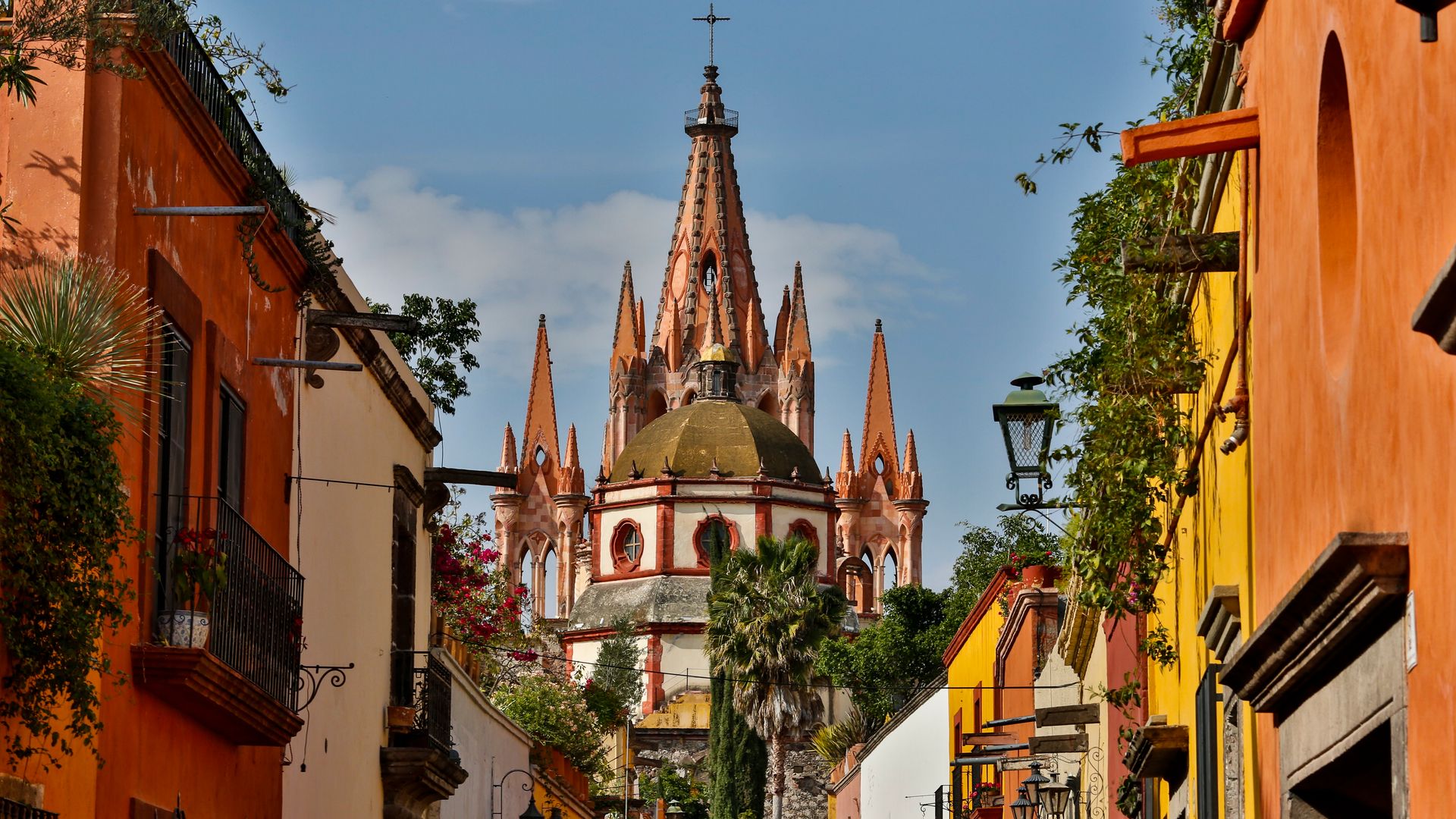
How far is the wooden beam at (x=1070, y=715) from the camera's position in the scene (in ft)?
54.9

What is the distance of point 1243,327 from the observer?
7879mm

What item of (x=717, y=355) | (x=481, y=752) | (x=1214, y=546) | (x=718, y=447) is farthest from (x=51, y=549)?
(x=717, y=355)

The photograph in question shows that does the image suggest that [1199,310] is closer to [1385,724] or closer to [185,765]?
[1385,724]

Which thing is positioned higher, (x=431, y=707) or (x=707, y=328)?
(x=707, y=328)

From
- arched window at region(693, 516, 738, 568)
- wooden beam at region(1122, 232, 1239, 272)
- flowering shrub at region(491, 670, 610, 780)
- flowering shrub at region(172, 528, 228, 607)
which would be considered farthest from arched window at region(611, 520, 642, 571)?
wooden beam at region(1122, 232, 1239, 272)

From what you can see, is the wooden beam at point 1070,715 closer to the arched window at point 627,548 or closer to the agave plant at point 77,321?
the agave plant at point 77,321

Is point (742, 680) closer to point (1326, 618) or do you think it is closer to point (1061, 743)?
point (1061, 743)

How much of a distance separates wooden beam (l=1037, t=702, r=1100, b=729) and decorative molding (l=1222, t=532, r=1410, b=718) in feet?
32.2

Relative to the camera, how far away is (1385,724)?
539 centimetres

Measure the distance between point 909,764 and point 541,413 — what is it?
5855 centimetres

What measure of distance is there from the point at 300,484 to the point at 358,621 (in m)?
2.34

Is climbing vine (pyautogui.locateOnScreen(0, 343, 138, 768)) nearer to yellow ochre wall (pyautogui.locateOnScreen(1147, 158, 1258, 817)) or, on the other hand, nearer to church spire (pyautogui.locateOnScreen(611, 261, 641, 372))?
yellow ochre wall (pyautogui.locateOnScreen(1147, 158, 1258, 817))

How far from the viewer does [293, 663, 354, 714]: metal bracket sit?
43.2 feet

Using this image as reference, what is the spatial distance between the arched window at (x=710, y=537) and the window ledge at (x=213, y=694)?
65.5 metres
